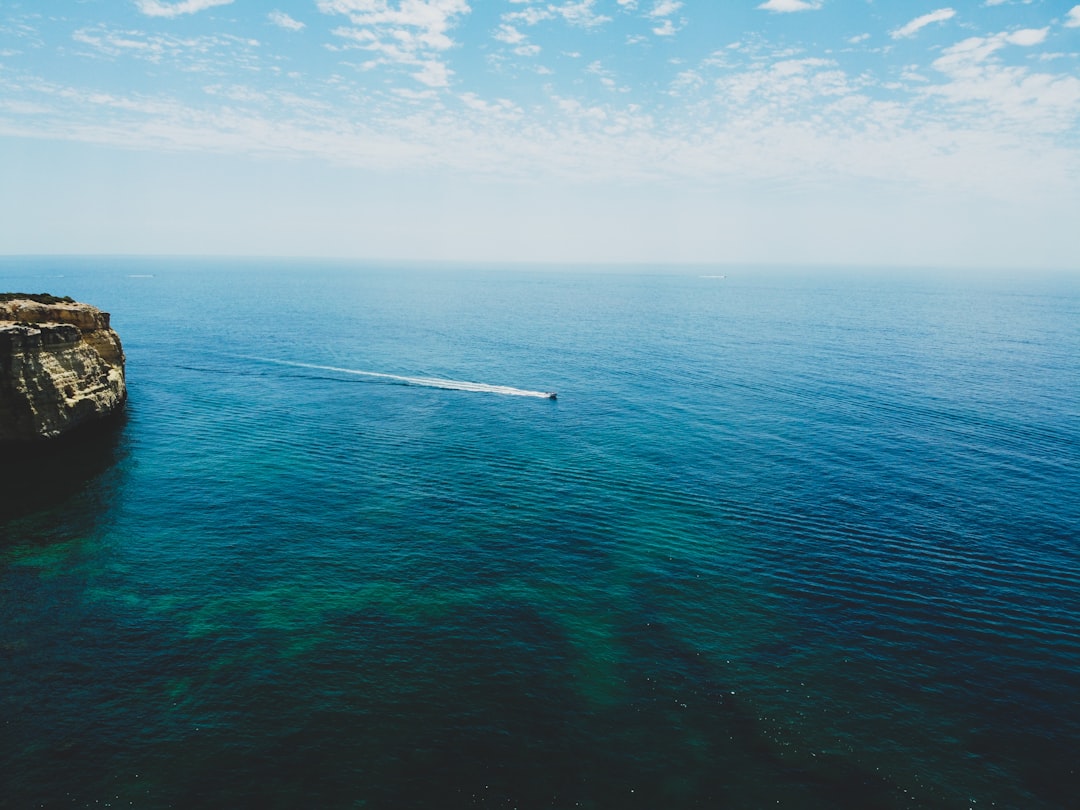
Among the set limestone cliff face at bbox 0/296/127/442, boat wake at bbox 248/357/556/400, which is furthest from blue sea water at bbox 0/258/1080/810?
boat wake at bbox 248/357/556/400

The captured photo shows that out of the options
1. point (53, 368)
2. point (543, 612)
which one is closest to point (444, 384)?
point (53, 368)

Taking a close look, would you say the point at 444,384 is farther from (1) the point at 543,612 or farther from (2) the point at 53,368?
(1) the point at 543,612

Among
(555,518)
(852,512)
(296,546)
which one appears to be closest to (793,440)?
(852,512)

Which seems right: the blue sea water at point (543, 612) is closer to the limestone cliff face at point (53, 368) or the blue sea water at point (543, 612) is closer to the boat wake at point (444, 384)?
the limestone cliff face at point (53, 368)

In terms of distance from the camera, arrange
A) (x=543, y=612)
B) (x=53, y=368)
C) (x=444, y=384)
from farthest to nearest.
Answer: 1. (x=444, y=384)
2. (x=53, y=368)
3. (x=543, y=612)

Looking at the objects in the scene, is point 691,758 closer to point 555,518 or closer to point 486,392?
point 555,518

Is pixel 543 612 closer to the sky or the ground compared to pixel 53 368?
closer to the ground
